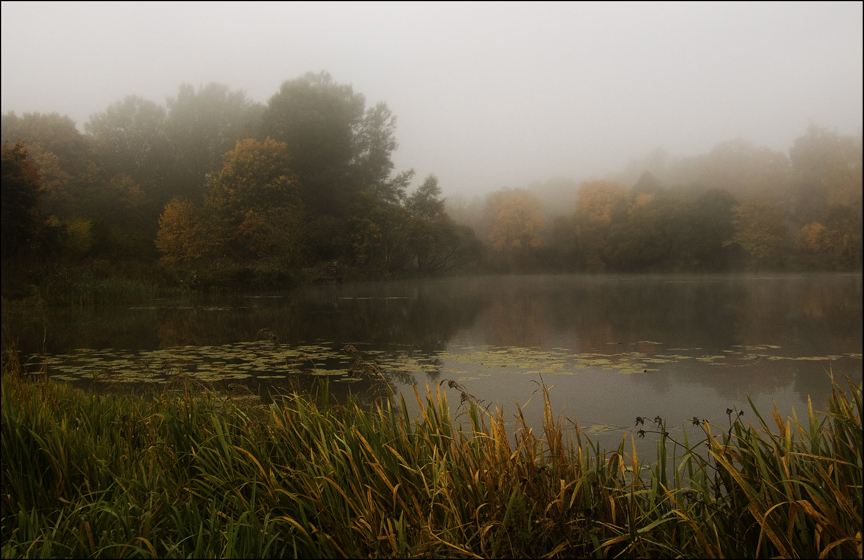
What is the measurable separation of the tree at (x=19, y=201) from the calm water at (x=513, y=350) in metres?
1.48

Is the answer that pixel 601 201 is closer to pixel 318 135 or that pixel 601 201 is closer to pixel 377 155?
pixel 377 155

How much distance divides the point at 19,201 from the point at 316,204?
6.77 meters

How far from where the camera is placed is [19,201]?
9523 millimetres

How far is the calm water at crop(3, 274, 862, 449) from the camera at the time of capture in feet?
14.7

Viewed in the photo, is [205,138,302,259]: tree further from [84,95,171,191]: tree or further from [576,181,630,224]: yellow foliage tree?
[576,181,630,224]: yellow foliage tree

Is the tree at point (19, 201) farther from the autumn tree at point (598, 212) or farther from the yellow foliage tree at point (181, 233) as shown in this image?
the autumn tree at point (598, 212)

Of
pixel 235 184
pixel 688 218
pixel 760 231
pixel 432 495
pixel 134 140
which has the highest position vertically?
pixel 134 140

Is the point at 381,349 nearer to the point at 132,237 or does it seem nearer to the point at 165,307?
the point at 132,237

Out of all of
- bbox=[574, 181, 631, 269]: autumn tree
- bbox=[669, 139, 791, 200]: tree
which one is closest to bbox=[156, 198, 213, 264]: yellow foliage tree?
bbox=[574, 181, 631, 269]: autumn tree

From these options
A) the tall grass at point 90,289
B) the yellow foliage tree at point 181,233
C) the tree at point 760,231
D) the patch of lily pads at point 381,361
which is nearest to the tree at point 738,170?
the tree at point 760,231

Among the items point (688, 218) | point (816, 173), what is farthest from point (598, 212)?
point (816, 173)

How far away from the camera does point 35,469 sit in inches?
115

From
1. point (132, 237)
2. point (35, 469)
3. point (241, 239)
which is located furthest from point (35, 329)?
point (35, 469)

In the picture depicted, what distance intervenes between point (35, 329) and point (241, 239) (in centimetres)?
558
